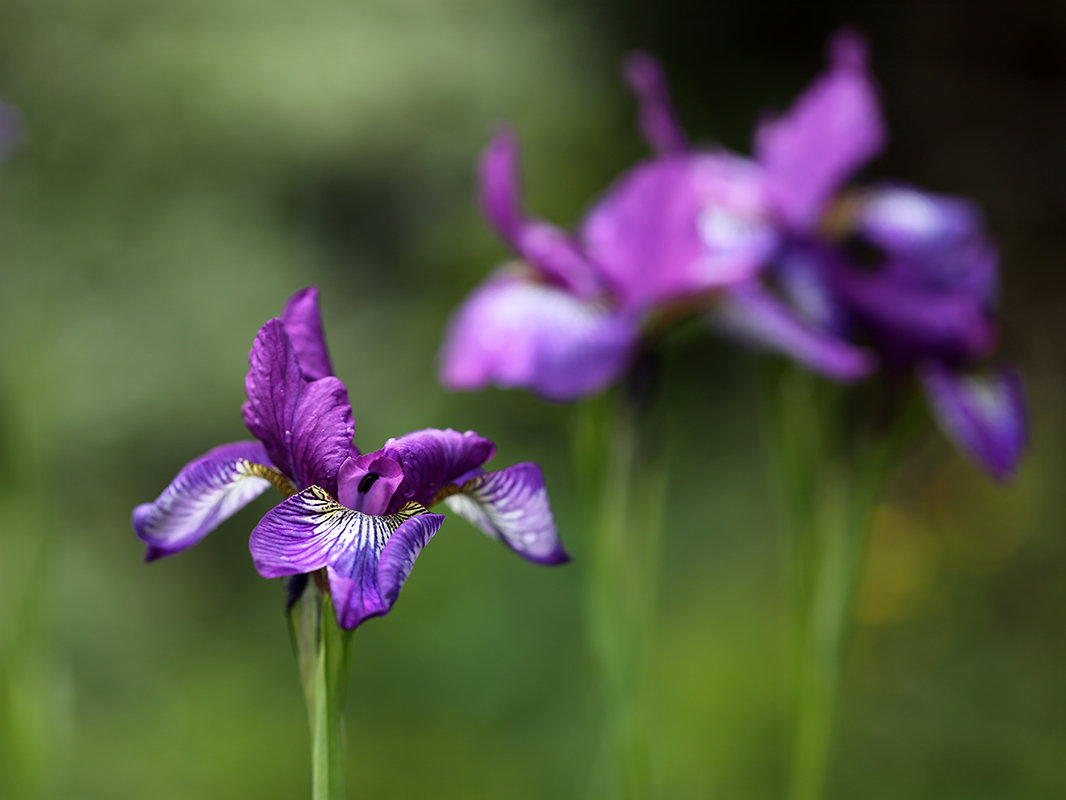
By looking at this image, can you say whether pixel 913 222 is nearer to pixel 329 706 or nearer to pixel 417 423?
pixel 329 706

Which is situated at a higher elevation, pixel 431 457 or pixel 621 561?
pixel 431 457

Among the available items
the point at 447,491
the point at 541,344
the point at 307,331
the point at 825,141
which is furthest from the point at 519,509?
the point at 825,141

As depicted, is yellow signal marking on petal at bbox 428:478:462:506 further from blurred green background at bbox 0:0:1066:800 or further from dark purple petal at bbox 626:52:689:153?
blurred green background at bbox 0:0:1066:800

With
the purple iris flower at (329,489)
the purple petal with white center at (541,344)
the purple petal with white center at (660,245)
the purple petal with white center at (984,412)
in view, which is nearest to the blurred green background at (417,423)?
the purple petal with white center at (541,344)

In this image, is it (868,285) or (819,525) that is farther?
(819,525)

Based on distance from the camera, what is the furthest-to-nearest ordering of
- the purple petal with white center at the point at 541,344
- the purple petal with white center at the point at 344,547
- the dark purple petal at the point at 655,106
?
the dark purple petal at the point at 655,106
the purple petal with white center at the point at 541,344
the purple petal with white center at the point at 344,547

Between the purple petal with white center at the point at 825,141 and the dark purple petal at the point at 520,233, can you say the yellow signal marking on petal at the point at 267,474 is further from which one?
the purple petal with white center at the point at 825,141
